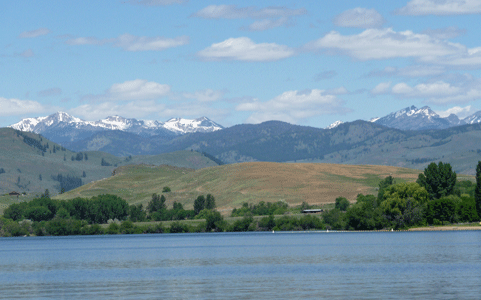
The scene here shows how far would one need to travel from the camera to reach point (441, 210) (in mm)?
185625

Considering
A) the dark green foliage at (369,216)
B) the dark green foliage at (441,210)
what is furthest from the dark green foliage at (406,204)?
the dark green foliage at (369,216)

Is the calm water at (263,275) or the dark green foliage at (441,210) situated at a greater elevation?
the dark green foliage at (441,210)

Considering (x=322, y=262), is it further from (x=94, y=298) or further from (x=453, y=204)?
(x=453, y=204)

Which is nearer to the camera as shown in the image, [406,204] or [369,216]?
[406,204]

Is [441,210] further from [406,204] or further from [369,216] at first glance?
[369,216]

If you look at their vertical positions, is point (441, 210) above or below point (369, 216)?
above

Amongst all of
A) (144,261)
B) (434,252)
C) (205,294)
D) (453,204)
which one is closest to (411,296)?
(205,294)

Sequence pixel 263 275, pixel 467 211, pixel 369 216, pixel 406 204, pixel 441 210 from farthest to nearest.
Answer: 1. pixel 369 216
2. pixel 441 210
3. pixel 467 211
4. pixel 406 204
5. pixel 263 275

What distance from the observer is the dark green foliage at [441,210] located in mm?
183125

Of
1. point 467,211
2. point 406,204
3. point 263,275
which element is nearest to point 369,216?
point 406,204

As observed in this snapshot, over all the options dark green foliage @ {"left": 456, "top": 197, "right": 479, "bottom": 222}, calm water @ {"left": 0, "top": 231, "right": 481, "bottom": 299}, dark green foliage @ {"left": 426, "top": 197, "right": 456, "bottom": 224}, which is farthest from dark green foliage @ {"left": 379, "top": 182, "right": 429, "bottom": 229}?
calm water @ {"left": 0, "top": 231, "right": 481, "bottom": 299}

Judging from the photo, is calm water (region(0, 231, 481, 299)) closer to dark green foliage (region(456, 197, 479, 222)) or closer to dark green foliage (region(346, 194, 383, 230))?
dark green foliage (region(456, 197, 479, 222))

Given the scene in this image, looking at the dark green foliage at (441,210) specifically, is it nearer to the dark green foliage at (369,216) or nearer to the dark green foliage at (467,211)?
the dark green foliage at (467,211)

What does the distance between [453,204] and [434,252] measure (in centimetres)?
7939
